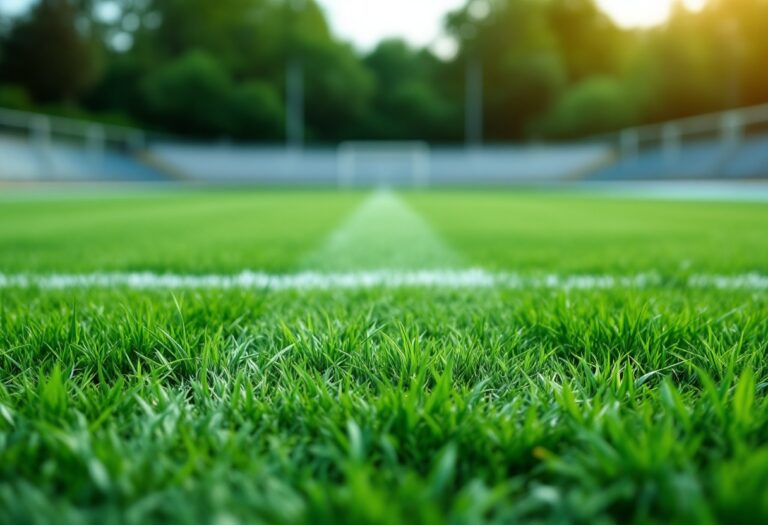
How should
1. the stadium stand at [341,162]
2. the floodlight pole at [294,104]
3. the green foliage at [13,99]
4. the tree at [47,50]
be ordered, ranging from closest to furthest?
1. the stadium stand at [341,162]
2. the green foliage at [13,99]
3. the tree at [47,50]
4. the floodlight pole at [294,104]

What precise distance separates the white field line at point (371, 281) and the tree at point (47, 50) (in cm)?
3654

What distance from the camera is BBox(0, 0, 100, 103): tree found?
108ft

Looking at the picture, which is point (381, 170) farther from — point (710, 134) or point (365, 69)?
point (365, 69)

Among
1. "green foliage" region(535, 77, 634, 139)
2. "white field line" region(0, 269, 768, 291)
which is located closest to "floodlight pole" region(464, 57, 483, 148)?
"green foliage" region(535, 77, 634, 139)

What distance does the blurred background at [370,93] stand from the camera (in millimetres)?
29719

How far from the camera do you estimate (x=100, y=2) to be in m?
39.8

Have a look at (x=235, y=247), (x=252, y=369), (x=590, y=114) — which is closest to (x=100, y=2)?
(x=590, y=114)

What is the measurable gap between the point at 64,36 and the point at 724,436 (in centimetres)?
3902

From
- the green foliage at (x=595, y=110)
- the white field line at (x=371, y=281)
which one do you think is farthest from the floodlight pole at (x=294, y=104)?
the white field line at (x=371, y=281)

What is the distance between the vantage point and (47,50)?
109ft

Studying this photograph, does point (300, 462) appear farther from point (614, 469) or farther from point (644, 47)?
point (644, 47)

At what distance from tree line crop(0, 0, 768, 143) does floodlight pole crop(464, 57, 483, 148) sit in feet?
1.19

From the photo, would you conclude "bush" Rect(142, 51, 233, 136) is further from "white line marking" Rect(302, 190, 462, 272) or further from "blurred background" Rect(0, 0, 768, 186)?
"white line marking" Rect(302, 190, 462, 272)

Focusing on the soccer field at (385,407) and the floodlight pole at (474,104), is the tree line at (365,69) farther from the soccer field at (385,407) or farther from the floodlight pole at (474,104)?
the soccer field at (385,407)
